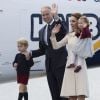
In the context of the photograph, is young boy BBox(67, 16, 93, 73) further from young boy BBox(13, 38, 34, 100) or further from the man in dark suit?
young boy BBox(13, 38, 34, 100)

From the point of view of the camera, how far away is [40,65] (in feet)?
30.6

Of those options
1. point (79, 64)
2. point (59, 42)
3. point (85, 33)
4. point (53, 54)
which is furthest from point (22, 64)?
point (85, 33)

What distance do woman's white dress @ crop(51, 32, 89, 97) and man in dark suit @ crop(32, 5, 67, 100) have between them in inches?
6.0

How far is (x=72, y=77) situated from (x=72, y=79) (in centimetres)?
2

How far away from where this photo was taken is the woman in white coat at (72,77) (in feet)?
19.9

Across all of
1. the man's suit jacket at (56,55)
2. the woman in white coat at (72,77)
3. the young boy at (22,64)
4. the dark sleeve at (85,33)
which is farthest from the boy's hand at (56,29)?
the young boy at (22,64)

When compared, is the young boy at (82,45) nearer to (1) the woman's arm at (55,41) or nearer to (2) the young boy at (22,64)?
(1) the woman's arm at (55,41)

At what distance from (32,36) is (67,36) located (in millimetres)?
3030

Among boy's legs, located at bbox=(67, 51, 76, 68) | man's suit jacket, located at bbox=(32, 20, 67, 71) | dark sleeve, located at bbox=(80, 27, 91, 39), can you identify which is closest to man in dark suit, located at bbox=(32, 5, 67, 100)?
man's suit jacket, located at bbox=(32, 20, 67, 71)

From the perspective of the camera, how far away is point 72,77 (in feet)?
20.1

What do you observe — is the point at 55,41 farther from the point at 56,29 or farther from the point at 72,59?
the point at 72,59

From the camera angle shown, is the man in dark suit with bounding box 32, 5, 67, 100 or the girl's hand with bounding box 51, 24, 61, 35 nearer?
the girl's hand with bounding box 51, 24, 61, 35

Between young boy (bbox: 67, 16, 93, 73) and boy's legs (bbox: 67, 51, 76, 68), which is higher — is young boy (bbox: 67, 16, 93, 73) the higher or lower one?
the higher one

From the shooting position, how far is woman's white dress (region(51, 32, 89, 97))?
6.08 m
